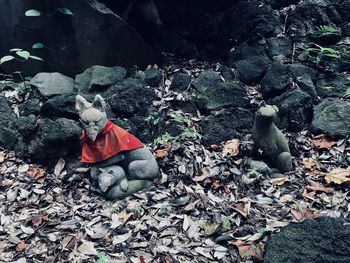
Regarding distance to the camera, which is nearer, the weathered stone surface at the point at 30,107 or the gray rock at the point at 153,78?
the weathered stone surface at the point at 30,107

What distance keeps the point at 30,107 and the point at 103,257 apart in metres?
2.55

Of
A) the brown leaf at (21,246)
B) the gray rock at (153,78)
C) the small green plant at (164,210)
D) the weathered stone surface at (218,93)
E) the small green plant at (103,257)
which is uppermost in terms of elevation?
the weathered stone surface at (218,93)

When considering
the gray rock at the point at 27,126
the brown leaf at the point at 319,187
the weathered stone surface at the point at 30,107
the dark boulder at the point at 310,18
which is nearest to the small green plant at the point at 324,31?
the dark boulder at the point at 310,18

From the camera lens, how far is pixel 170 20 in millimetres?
7121

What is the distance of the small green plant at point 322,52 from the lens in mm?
6168

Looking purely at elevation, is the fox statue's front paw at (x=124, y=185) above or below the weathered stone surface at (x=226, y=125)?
below

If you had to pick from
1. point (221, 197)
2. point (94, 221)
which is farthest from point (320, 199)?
point (94, 221)

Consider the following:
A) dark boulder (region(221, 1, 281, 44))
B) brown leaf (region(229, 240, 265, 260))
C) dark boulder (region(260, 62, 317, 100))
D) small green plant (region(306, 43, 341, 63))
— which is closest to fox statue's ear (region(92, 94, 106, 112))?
brown leaf (region(229, 240, 265, 260))

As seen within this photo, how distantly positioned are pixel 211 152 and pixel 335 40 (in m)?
3.04

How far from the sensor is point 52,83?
19.1 feet

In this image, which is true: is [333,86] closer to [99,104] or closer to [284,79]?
[284,79]

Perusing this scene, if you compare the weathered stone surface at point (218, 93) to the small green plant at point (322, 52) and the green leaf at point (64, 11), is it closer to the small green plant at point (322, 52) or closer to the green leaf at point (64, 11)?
the small green plant at point (322, 52)

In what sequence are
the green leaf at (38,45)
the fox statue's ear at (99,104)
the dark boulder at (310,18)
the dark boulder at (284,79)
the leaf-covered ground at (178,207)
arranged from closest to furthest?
the leaf-covered ground at (178,207)
the fox statue's ear at (99,104)
the dark boulder at (284,79)
the green leaf at (38,45)
the dark boulder at (310,18)

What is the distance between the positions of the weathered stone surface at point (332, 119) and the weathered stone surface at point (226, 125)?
85 centimetres
